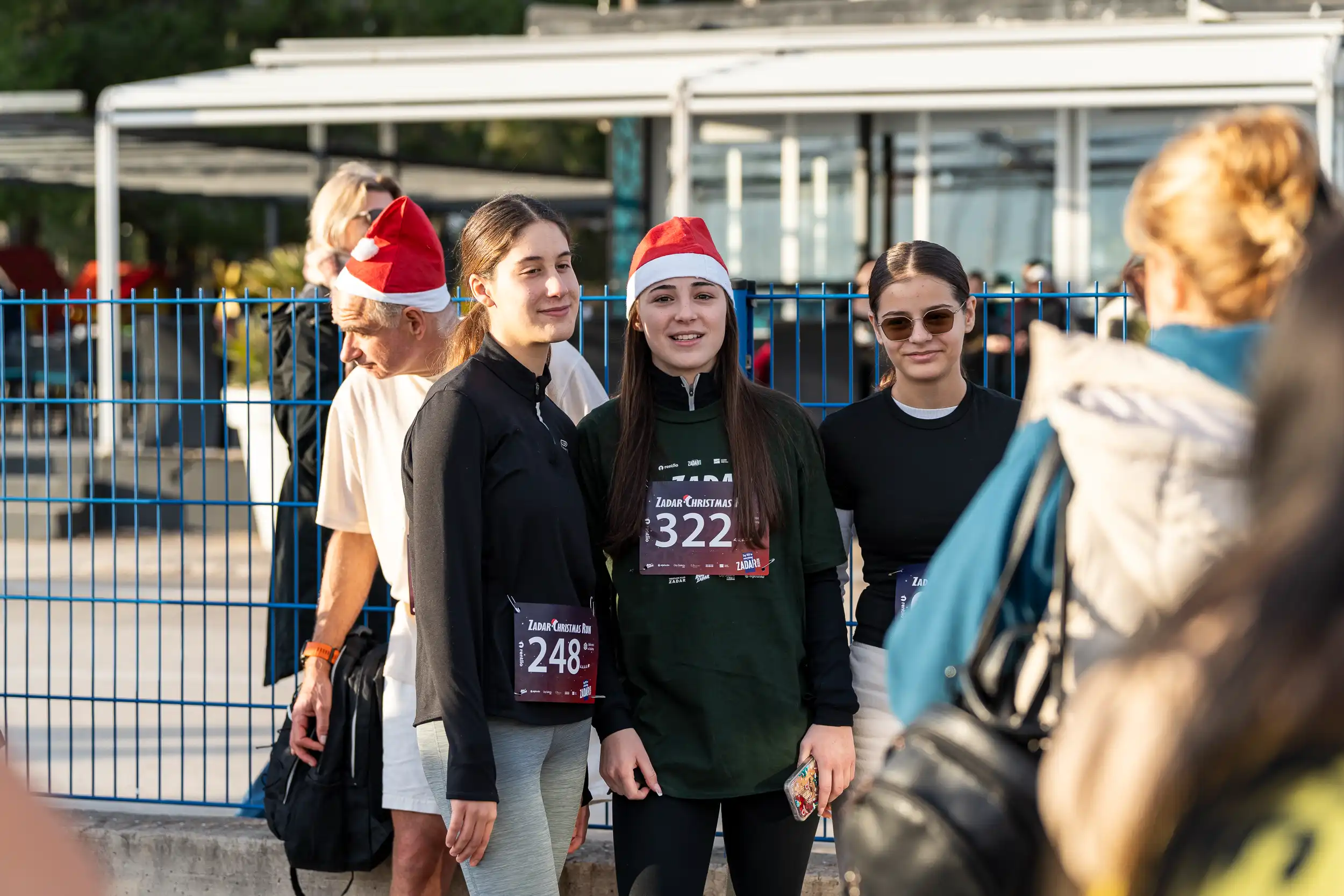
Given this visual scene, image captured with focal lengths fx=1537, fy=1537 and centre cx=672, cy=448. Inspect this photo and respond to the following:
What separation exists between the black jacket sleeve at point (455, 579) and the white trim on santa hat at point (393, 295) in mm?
639

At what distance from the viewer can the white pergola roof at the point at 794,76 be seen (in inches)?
454

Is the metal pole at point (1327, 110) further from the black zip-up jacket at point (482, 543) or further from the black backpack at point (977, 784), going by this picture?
the black backpack at point (977, 784)

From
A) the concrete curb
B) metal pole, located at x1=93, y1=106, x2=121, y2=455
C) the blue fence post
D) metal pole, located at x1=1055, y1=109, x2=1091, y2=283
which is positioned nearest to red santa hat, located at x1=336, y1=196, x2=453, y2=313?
the blue fence post

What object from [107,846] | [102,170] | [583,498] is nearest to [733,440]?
[583,498]

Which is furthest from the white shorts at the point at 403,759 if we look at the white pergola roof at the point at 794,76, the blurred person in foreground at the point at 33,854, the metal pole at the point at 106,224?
the metal pole at the point at 106,224

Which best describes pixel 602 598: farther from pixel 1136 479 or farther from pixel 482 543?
pixel 1136 479

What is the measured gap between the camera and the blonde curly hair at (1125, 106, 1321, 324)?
5.84ft

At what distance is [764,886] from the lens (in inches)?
124

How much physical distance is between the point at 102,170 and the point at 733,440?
40.0ft

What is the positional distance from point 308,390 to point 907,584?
7.32 feet

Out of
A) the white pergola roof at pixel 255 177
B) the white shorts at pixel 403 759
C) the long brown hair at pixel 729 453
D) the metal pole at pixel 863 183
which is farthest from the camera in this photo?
the white pergola roof at pixel 255 177

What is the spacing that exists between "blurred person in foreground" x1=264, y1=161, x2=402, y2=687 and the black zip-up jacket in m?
1.37

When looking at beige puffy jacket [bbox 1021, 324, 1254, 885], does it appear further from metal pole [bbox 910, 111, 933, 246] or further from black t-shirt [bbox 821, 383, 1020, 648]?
metal pole [bbox 910, 111, 933, 246]

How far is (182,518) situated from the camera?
478 cm
